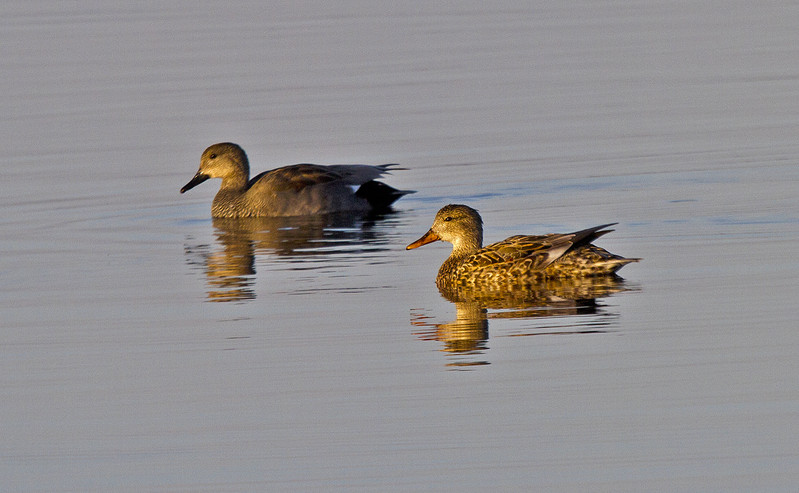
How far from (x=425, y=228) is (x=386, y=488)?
28.2ft

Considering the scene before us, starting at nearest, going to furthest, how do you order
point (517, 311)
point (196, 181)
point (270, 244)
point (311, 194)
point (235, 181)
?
point (517, 311) < point (270, 244) < point (311, 194) < point (196, 181) < point (235, 181)

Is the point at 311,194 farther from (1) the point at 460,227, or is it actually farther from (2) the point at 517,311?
(2) the point at 517,311

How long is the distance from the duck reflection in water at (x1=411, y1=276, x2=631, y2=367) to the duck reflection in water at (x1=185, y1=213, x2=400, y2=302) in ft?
5.93

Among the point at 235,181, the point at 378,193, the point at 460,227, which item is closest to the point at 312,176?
the point at 378,193

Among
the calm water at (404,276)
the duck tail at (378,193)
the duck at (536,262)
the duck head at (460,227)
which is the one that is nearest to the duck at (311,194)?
the duck tail at (378,193)

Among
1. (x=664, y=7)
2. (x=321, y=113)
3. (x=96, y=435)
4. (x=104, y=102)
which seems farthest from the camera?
(x=664, y=7)

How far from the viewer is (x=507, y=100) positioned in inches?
939

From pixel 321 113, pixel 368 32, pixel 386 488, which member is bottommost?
pixel 386 488

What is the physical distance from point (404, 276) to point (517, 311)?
198 centimetres

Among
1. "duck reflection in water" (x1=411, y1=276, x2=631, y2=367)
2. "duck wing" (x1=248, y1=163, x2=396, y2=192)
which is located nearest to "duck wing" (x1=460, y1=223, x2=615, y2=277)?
"duck reflection in water" (x1=411, y1=276, x2=631, y2=367)

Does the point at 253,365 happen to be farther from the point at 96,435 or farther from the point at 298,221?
the point at 298,221

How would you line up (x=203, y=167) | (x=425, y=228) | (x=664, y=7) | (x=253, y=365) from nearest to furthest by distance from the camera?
(x=253, y=365)
(x=425, y=228)
(x=203, y=167)
(x=664, y=7)

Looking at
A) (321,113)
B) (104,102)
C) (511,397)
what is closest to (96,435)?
(511,397)

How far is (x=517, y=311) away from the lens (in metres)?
11.2
